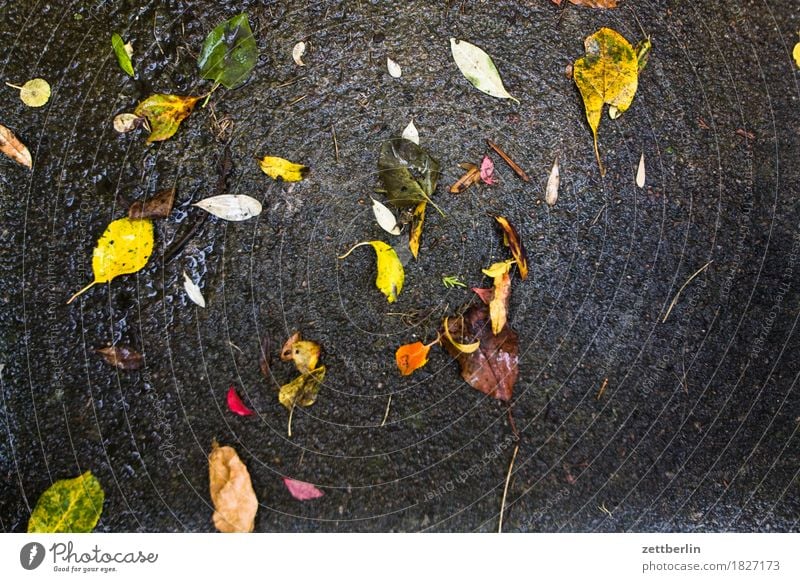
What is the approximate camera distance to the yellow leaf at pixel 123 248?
1265mm

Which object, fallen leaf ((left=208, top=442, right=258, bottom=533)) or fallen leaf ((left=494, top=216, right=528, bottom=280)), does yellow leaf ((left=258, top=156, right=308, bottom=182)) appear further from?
fallen leaf ((left=208, top=442, right=258, bottom=533))

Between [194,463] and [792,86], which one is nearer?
[194,463]

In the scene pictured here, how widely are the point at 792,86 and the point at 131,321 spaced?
65.1 inches

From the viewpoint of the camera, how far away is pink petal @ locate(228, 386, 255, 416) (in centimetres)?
127

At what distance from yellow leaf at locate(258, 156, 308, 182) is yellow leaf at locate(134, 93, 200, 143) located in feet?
0.68

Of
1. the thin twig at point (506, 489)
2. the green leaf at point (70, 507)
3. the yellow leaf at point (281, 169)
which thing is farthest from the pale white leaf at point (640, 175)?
the green leaf at point (70, 507)

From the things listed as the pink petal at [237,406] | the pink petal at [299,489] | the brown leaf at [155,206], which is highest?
the brown leaf at [155,206]

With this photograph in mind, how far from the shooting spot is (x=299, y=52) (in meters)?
1.31

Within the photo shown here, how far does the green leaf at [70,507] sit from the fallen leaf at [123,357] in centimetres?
24

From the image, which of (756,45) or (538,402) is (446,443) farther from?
(756,45)

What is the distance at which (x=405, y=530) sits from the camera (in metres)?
1.26

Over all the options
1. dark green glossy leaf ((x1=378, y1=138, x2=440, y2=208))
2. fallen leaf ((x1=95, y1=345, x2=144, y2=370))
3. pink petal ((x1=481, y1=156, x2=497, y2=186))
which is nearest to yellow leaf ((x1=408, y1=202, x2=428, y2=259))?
dark green glossy leaf ((x1=378, y1=138, x2=440, y2=208))

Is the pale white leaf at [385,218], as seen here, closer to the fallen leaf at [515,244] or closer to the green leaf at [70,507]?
the fallen leaf at [515,244]

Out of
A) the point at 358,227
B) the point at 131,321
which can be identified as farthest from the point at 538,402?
the point at 131,321
